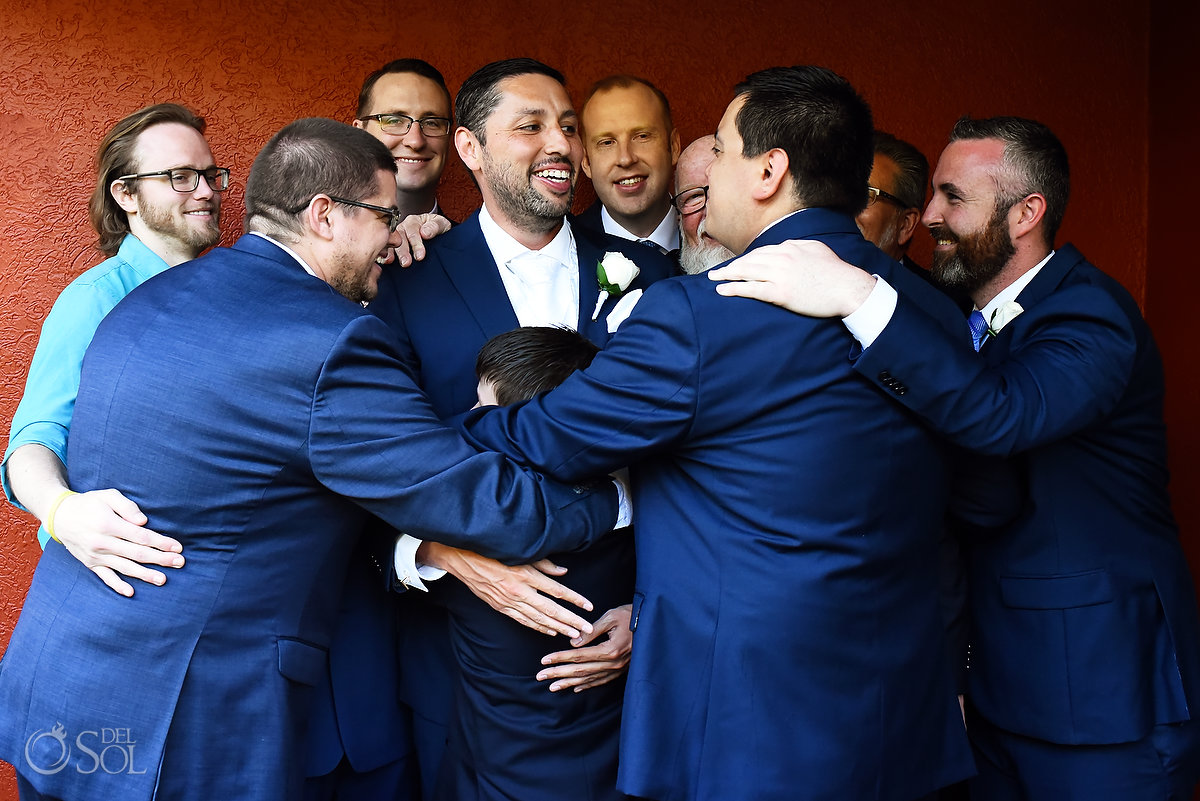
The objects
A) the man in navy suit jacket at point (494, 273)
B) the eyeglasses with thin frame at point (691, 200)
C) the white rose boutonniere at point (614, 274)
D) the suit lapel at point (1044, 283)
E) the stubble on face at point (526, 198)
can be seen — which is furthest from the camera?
the eyeglasses with thin frame at point (691, 200)

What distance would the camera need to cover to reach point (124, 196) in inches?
120

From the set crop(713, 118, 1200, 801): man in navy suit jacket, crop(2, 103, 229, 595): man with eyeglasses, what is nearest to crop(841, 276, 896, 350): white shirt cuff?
crop(713, 118, 1200, 801): man in navy suit jacket

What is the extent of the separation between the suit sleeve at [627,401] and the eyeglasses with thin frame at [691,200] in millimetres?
1573

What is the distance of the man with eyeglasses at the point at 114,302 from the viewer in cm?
221

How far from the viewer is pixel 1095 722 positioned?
264 centimetres

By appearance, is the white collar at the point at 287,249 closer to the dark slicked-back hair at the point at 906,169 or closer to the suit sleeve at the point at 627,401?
the suit sleeve at the point at 627,401

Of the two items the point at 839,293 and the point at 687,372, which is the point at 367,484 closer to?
the point at 687,372

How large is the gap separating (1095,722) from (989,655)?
29cm

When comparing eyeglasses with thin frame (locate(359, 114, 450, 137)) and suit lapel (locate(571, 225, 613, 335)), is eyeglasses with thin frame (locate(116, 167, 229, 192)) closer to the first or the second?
eyeglasses with thin frame (locate(359, 114, 450, 137))

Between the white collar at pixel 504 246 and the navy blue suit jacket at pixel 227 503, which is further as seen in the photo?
the white collar at pixel 504 246

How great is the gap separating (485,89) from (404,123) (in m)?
0.44

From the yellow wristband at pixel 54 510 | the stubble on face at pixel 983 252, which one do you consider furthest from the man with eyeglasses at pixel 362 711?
the stubble on face at pixel 983 252

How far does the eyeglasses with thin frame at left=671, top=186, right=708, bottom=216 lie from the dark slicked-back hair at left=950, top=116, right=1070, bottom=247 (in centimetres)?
98

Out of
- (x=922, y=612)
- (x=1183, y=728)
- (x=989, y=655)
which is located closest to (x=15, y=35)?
(x=922, y=612)
